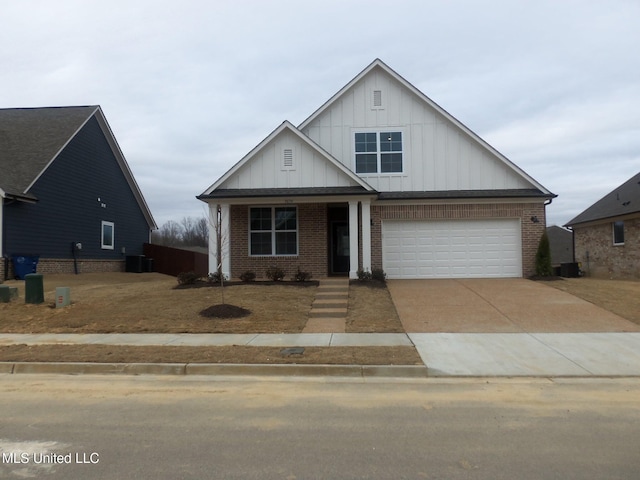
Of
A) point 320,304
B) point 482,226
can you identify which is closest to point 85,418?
point 320,304

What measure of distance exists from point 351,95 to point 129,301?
1086 centimetres

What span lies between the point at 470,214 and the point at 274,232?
272 inches

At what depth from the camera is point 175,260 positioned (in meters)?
29.6

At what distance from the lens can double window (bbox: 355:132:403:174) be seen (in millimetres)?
19453

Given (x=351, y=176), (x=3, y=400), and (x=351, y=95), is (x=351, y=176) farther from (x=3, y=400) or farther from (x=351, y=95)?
(x=3, y=400)

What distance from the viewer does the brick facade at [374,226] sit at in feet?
61.1

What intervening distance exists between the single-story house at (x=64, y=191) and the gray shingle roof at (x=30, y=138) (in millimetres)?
35

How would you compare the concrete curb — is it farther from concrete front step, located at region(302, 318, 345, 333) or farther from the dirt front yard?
concrete front step, located at region(302, 318, 345, 333)

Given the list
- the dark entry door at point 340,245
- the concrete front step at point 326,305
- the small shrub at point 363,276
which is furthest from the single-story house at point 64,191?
the small shrub at point 363,276

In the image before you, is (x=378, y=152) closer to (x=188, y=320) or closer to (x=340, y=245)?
(x=340, y=245)

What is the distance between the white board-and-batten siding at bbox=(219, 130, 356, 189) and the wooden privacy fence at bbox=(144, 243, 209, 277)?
1190 cm

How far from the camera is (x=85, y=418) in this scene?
600 centimetres

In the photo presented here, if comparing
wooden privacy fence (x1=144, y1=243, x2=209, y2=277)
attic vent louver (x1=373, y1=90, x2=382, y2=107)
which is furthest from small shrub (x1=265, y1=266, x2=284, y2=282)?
wooden privacy fence (x1=144, y1=243, x2=209, y2=277)

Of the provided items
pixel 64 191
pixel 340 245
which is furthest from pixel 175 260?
pixel 340 245
